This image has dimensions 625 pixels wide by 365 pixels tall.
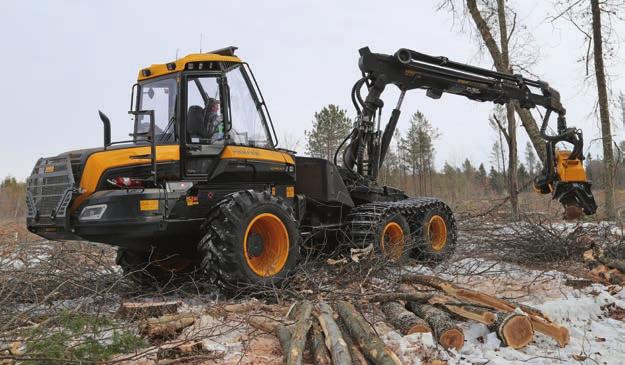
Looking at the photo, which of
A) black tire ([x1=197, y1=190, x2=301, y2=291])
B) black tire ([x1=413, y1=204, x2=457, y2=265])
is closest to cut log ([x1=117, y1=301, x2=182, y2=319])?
black tire ([x1=197, y1=190, x2=301, y2=291])

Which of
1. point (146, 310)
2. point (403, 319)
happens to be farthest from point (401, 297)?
point (146, 310)

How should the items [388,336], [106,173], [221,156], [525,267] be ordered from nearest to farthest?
[388,336] < [106,173] < [221,156] < [525,267]

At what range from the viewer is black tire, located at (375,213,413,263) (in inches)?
306

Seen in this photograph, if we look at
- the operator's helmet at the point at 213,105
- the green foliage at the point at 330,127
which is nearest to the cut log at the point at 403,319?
the operator's helmet at the point at 213,105

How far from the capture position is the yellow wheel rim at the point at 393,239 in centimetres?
782

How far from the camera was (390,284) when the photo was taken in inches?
246

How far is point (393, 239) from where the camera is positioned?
8.52 m

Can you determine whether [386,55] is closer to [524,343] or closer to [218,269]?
[218,269]

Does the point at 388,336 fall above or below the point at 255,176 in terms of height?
below

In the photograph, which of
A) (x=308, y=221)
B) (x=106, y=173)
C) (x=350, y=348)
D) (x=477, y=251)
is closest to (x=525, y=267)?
(x=477, y=251)

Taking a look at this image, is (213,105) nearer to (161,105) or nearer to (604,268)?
(161,105)

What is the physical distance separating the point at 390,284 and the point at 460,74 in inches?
189

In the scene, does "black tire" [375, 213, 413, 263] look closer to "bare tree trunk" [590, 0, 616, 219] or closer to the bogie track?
the bogie track

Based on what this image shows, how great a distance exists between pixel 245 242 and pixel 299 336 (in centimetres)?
196
